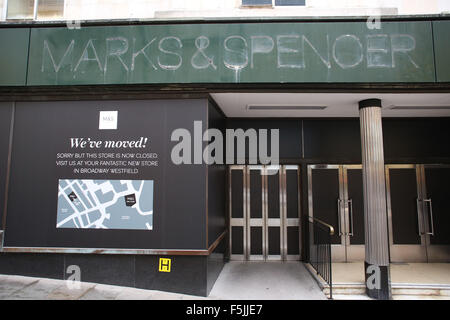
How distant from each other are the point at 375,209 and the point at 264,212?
8.31ft

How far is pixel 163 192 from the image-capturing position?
4.67 meters

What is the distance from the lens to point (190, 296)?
14.6 feet

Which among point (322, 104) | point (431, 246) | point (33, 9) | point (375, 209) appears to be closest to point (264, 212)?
point (375, 209)

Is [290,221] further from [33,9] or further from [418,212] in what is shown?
[33,9]

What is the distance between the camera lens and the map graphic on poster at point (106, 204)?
4660 mm

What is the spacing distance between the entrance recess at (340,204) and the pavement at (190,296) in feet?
4.86

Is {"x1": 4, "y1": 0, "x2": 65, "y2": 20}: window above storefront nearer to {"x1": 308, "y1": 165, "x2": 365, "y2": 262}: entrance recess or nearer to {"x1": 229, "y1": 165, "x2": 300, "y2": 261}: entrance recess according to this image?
{"x1": 229, "y1": 165, "x2": 300, "y2": 261}: entrance recess

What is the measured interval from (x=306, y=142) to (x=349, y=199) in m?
1.71

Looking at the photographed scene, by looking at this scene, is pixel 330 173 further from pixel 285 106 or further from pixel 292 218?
pixel 285 106

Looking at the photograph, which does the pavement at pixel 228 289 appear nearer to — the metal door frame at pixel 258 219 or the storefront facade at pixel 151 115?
the storefront facade at pixel 151 115

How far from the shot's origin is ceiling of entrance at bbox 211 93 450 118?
504cm

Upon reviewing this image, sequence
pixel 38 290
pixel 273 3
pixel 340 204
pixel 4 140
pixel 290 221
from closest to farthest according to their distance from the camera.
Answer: pixel 38 290
pixel 4 140
pixel 273 3
pixel 340 204
pixel 290 221

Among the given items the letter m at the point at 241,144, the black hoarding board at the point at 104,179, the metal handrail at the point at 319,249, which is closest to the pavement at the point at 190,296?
the metal handrail at the point at 319,249

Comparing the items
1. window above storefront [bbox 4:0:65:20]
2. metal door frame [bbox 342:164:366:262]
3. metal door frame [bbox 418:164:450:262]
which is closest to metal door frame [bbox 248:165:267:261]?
metal door frame [bbox 342:164:366:262]
